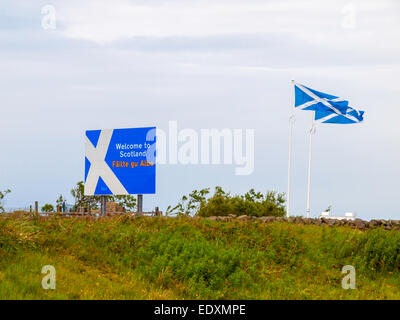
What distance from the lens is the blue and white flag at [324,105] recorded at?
27.2 m

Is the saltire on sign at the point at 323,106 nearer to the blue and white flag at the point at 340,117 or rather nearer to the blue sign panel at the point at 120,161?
the blue and white flag at the point at 340,117

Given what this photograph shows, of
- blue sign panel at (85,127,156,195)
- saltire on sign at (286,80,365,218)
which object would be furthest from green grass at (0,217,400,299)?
saltire on sign at (286,80,365,218)

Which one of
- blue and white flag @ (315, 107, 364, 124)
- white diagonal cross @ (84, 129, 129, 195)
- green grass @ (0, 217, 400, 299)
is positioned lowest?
green grass @ (0, 217, 400, 299)

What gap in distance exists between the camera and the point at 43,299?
11.5 m

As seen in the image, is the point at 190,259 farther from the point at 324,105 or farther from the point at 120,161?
the point at 324,105

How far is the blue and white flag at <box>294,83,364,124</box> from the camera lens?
2720 centimetres

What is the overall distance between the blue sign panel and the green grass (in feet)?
10.7

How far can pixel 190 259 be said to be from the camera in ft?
46.4

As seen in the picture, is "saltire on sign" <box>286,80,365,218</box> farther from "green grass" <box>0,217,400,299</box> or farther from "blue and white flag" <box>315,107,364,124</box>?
"green grass" <box>0,217,400,299</box>

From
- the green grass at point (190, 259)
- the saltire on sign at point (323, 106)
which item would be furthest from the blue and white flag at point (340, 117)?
the green grass at point (190, 259)

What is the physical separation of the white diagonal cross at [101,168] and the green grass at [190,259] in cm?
395

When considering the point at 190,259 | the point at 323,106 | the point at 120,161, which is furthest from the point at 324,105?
the point at 190,259
